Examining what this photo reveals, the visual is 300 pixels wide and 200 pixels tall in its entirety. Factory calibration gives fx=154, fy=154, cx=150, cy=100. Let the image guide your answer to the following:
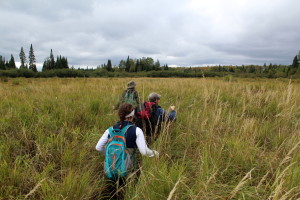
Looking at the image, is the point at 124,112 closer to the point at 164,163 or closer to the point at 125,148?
the point at 125,148

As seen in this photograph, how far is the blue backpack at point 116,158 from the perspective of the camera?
5.74 ft

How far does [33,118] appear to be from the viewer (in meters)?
2.97

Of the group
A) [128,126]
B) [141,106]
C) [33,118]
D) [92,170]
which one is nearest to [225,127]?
[141,106]

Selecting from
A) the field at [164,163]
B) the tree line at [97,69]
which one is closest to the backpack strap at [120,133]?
the field at [164,163]

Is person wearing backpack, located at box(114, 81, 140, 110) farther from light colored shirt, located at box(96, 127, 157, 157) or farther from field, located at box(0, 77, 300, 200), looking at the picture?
light colored shirt, located at box(96, 127, 157, 157)

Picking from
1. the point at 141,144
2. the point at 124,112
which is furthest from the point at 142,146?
the point at 124,112

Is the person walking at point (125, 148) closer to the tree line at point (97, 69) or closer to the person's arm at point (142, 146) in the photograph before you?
the person's arm at point (142, 146)

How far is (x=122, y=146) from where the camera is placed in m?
1.83

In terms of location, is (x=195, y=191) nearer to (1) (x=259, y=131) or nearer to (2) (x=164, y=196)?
(2) (x=164, y=196)

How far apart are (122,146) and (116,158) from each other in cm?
15

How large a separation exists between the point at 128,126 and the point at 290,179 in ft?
5.61

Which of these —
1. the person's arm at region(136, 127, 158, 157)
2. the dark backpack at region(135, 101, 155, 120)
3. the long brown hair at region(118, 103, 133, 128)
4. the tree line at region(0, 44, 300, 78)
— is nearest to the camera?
the person's arm at region(136, 127, 158, 157)

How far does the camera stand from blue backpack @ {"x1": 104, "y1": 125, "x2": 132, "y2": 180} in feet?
5.74

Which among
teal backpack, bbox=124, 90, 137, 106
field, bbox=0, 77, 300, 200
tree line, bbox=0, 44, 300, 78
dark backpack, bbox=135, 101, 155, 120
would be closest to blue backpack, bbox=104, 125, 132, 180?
field, bbox=0, 77, 300, 200
